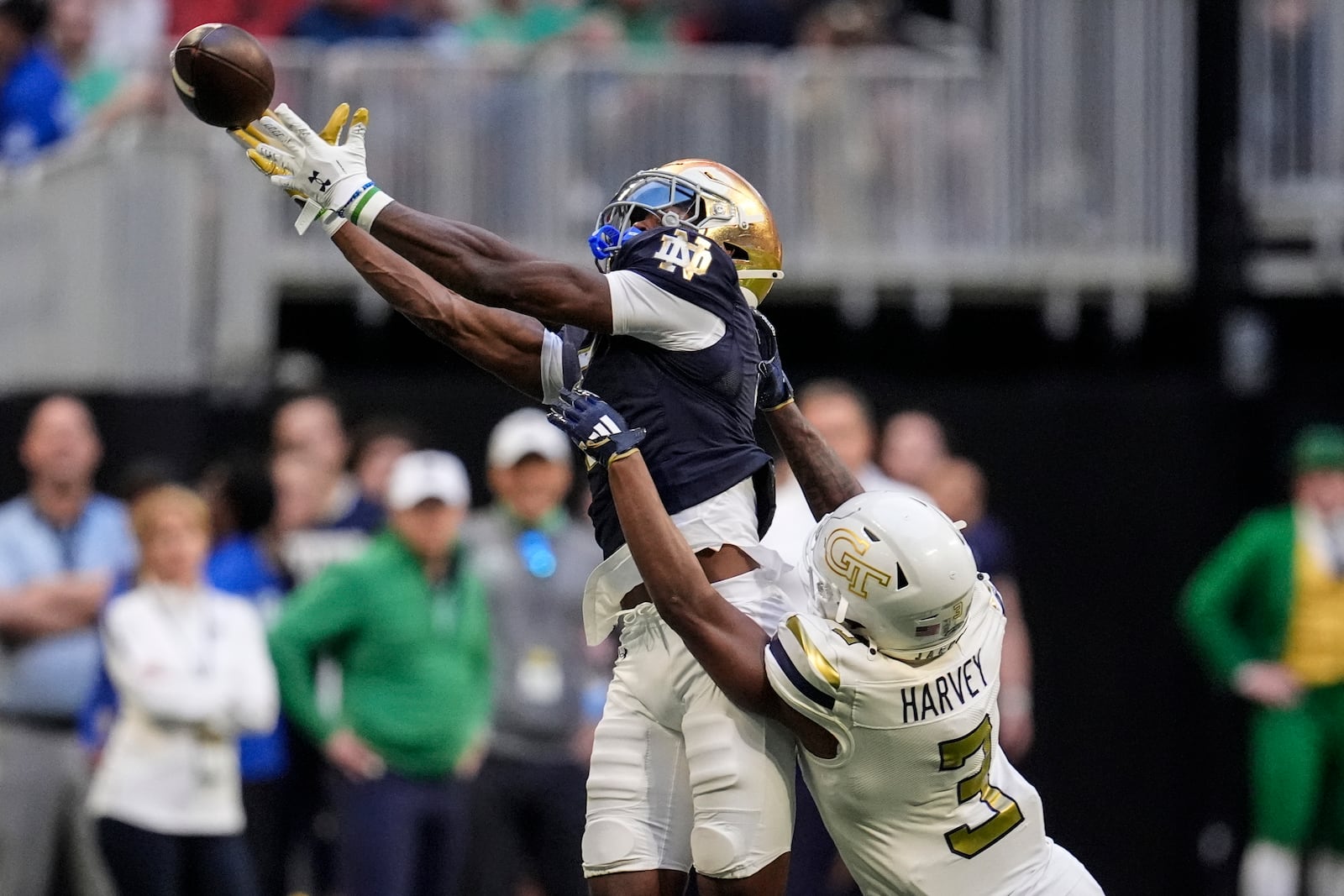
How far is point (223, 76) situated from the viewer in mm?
4914

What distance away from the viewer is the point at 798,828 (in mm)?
7441

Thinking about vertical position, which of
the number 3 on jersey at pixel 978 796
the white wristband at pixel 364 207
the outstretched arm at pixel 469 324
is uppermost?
the white wristband at pixel 364 207

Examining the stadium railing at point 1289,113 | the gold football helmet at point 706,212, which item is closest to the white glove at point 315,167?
the gold football helmet at point 706,212

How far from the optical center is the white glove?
4.89 m

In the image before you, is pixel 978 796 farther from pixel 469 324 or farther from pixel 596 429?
pixel 469 324

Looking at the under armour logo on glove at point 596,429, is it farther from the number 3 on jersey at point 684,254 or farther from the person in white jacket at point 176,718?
the person in white jacket at point 176,718

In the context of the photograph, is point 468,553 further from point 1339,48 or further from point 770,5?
point 1339,48

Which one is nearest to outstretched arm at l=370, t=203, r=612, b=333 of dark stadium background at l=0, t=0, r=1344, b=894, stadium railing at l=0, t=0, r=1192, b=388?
dark stadium background at l=0, t=0, r=1344, b=894

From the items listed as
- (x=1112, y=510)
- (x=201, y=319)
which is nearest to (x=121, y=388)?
(x=201, y=319)

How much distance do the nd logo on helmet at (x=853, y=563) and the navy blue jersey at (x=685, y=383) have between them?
28 cm

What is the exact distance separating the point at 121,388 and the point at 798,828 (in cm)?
397

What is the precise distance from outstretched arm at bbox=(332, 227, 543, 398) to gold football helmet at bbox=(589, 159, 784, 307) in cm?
33

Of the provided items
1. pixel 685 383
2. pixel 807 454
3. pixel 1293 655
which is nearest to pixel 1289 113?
pixel 1293 655

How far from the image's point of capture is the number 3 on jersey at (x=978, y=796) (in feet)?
16.5
